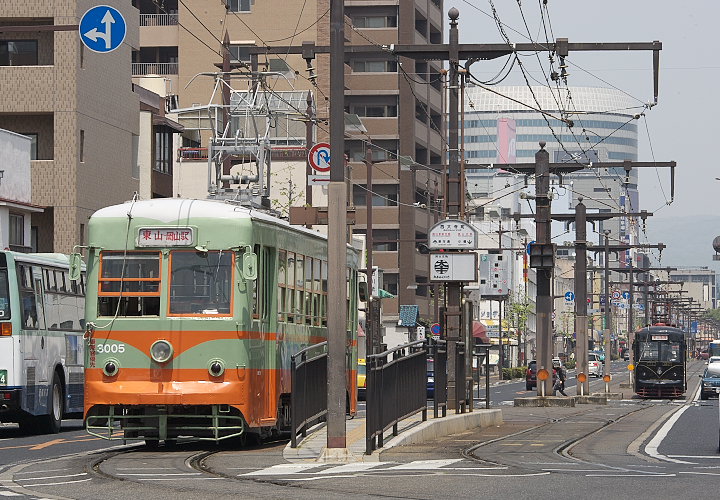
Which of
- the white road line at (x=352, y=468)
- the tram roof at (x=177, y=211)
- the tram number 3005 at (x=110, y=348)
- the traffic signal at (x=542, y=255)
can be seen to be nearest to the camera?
the white road line at (x=352, y=468)

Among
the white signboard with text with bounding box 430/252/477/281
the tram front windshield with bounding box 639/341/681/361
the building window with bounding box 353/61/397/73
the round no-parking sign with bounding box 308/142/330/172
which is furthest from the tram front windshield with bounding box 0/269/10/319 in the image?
the building window with bounding box 353/61/397/73

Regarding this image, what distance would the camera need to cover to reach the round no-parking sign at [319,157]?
142 feet

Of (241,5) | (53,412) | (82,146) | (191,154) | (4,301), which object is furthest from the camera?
(241,5)

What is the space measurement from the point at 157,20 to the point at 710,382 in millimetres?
39870

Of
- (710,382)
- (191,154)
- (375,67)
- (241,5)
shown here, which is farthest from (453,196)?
(375,67)

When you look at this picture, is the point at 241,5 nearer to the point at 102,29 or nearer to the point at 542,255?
the point at 542,255

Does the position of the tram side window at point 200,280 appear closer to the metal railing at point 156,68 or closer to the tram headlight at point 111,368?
Result: the tram headlight at point 111,368

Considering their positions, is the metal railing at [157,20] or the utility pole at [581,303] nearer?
the utility pole at [581,303]

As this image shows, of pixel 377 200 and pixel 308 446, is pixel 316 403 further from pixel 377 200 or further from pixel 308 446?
pixel 377 200

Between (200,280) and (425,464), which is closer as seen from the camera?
(425,464)

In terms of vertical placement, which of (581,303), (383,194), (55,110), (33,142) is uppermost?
(383,194)

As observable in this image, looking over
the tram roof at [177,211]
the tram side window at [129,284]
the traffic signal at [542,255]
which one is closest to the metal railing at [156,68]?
the traffic signal at [542,255]

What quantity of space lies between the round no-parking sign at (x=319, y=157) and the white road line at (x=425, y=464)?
2497 cm

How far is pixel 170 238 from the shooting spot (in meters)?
19.2
